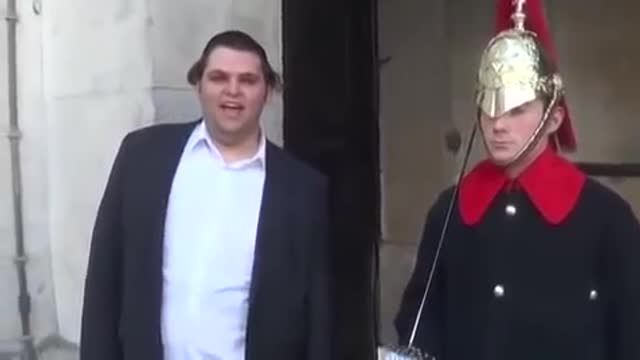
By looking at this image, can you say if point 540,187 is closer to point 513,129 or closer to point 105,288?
point 513,129

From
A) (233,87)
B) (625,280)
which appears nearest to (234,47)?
(233,87)

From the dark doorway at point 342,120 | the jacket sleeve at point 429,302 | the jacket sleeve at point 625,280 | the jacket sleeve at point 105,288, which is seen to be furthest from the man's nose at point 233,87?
the dark doorway at point 342,120

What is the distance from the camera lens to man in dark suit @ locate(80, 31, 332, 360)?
3604 mm

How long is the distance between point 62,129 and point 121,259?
1255 millimetres

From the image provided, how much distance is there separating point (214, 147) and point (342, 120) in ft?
4.34

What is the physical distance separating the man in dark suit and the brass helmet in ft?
1.76

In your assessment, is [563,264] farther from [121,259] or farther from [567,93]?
[567,93]

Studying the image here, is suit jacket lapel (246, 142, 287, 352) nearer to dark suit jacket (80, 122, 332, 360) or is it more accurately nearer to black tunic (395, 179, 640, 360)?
dark suit jacket (80, 122, 332, 360)

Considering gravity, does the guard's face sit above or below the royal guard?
above

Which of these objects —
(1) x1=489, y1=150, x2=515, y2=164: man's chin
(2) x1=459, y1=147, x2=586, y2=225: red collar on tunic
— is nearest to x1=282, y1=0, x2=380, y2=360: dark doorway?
(2) x1=459, y1=147, x2=586, y2=225: red collar on tunic

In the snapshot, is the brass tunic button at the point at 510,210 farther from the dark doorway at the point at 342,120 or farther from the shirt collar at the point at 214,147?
the dark doorway at the point at 342,120

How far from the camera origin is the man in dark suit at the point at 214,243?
142 inches

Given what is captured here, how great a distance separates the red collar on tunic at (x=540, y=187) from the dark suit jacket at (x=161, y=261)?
1.31ft

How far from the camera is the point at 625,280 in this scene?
339 cm
